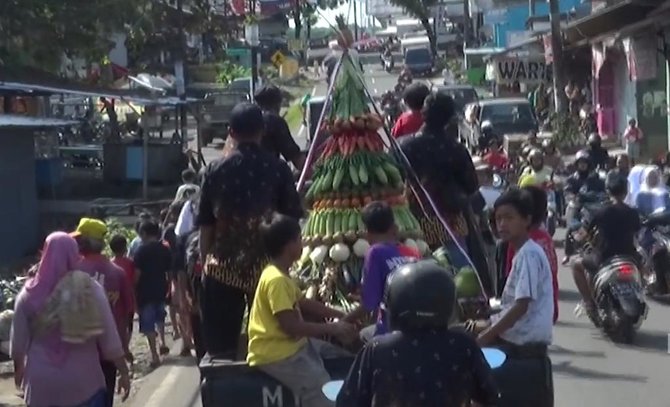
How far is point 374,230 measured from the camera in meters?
7.43

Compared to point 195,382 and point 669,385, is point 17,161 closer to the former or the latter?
point 195,382

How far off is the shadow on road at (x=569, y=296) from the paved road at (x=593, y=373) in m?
1.17

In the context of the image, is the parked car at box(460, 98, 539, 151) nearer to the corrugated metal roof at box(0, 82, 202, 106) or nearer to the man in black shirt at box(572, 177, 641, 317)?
the corrugated metal roof at box(0, 82, 202, 106)

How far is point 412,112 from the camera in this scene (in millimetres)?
11094

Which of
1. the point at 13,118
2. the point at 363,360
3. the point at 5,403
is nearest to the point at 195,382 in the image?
the point at 5,403

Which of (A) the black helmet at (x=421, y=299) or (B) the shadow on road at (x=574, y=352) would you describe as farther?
(B) the shadow on road at (x=574, y=352)

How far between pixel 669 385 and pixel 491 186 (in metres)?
5.62

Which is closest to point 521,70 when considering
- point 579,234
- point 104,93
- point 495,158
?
point 104,93

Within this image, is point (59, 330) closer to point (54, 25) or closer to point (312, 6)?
point (312, 6)

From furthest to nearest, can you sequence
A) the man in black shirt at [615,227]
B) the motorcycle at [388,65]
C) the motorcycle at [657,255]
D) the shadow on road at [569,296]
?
the motorcycle at [388,65], the shadow on road at [569,296], the motorcycle at [657,255], the man in black shirt at [615,227]

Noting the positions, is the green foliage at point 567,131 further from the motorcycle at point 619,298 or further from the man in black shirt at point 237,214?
the man in black shirt at point 237,214

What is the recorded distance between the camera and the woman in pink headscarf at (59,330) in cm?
764

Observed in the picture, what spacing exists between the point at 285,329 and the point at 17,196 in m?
21.6

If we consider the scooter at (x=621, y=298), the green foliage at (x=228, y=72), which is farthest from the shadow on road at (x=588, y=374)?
the green foliage at (x=228, y=72)
